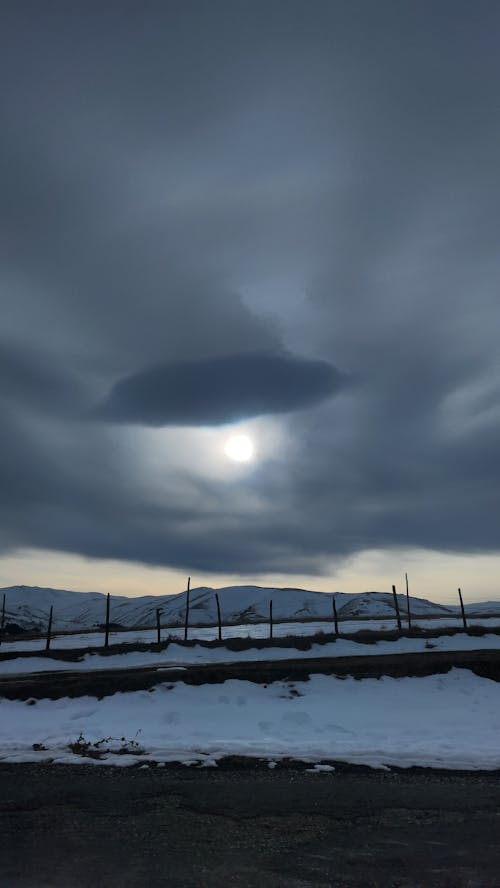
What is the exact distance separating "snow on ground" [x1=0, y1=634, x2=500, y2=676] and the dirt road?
18.3 metres

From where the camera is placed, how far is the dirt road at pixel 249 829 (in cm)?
730

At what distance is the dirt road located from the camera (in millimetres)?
7297

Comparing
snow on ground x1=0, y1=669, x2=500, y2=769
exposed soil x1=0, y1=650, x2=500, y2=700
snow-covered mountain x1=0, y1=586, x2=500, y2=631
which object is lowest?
snow on ground x1=0, y1=669, x2=500, y2=769

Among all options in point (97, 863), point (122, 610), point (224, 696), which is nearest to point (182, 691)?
point (224, 696)

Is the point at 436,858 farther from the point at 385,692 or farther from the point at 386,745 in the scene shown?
the point at 385,692

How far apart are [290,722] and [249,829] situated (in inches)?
374

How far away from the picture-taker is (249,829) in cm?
925

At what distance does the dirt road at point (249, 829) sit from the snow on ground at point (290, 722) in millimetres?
1763

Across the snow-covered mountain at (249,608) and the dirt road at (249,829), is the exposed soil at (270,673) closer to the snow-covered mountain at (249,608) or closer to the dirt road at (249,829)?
the dirt road at (249,829)

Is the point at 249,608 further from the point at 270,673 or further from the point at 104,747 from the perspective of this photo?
the point at 104,747

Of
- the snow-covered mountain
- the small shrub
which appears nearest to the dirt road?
the small shrub

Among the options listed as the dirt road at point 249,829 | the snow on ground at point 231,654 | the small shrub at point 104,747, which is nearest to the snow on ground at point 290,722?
the small shrub at point 104,747

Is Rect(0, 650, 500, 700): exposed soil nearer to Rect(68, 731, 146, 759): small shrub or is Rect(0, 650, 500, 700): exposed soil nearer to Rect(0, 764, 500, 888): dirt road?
Rect(68, 731, 146, 759): small shrub

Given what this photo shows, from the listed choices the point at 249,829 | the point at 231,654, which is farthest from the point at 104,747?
the point at 231,654
